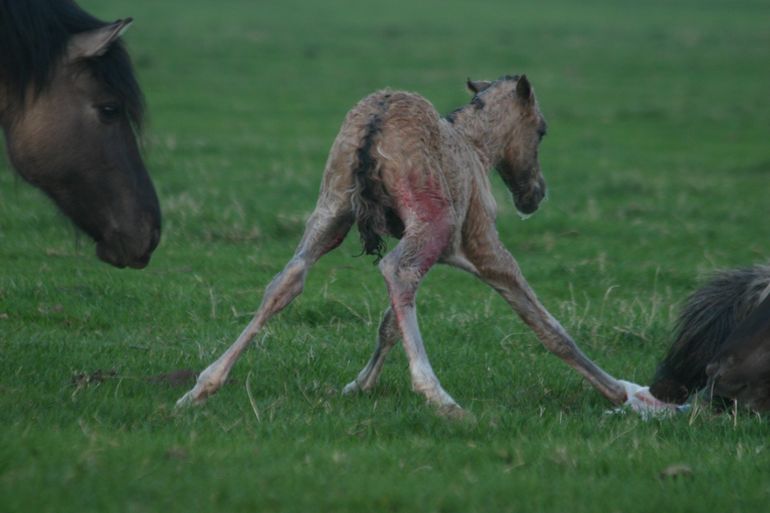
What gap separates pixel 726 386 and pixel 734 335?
0.87ft

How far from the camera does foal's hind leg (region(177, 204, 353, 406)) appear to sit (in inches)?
234

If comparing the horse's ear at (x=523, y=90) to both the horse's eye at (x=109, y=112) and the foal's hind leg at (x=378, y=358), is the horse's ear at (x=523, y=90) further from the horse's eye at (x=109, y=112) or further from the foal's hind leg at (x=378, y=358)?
the horse's eye at (x=109, y=112)

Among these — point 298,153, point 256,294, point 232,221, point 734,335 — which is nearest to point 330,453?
point 734,335

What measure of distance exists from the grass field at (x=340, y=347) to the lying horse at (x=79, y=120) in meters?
0.33

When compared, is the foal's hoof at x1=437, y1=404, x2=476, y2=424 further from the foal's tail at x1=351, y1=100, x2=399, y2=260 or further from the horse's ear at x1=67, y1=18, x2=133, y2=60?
the horse's ear at x1=67, y1=18, x2=133, y2=60

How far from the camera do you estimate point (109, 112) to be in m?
6.60

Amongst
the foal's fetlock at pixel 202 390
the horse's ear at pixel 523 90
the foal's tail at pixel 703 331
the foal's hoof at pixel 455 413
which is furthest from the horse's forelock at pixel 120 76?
the foal's tail at pixel 703 331

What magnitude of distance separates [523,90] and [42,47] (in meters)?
2.72

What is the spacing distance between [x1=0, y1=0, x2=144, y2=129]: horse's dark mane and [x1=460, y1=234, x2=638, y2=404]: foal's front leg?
6.65ft

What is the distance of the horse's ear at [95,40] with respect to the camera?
20.8ft

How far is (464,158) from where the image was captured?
668cm

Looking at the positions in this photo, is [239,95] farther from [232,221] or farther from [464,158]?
[464,158]

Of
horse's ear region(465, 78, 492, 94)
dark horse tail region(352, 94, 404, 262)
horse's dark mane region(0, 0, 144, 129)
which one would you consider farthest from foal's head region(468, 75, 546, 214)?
horse's dark mane region(0, 0, 144, 129)

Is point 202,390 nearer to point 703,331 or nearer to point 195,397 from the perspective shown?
point 195,397
